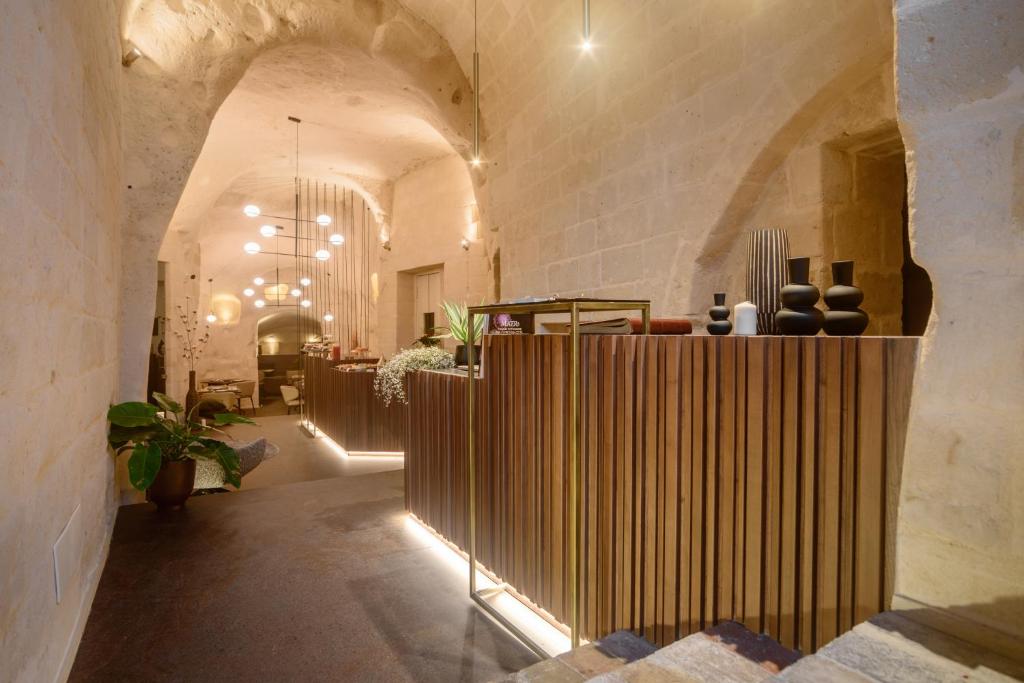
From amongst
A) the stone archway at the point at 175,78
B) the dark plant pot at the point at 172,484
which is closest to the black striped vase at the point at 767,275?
the dark plant pot at the point at 172,484

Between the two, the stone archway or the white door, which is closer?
the stone archway

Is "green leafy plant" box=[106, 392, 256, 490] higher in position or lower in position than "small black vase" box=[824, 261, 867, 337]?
lower

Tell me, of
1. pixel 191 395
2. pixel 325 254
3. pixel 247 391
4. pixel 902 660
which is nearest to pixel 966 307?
pixel 902 660

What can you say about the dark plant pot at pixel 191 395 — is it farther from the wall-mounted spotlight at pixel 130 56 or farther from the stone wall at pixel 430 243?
the wall-mounted spotlight at pixel 130 56

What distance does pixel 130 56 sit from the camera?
3803mm

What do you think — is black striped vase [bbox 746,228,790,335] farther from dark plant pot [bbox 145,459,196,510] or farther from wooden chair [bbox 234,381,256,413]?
wooden chair [bbox 234,381,256,413]

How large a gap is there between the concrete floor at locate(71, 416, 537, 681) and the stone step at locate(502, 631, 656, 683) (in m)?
0.46

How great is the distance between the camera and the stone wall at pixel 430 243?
285 inches

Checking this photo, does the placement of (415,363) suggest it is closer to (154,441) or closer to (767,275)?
(154,441)

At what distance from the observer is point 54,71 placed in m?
1.64

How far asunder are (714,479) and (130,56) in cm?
477

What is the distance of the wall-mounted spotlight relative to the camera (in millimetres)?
3773

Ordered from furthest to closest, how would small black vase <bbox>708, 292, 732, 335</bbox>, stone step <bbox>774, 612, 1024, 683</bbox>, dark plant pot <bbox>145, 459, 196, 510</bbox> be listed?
dark plant pot <bbox>145, 459, 196, 510</bbox> < small black vase <bbox>708, 292, 732, 335</bbox> < stone step <bbox>774, 612, 1024, 683</bbox>

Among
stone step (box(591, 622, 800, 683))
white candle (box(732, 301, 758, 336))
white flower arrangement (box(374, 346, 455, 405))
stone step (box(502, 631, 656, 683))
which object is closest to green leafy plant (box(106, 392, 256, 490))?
white flower arrangement (box(374, 346, 455, 405))
